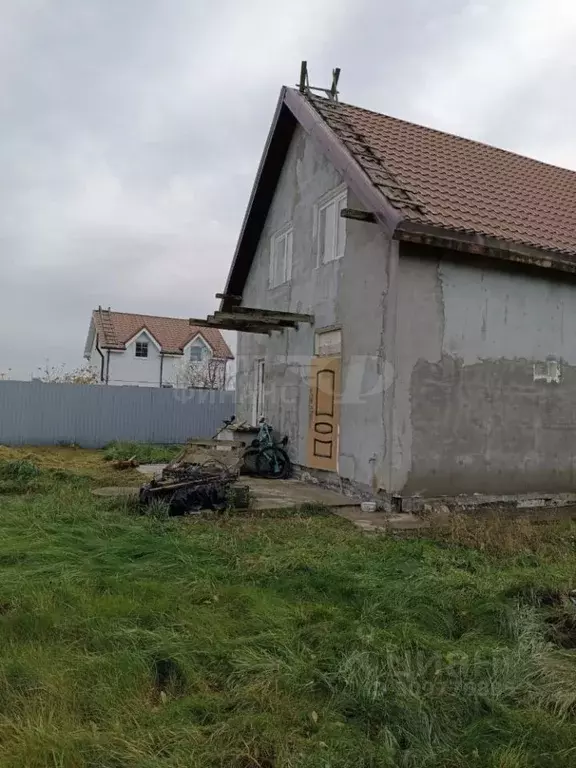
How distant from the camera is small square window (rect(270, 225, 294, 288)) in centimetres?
1204

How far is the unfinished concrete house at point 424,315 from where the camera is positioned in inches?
314

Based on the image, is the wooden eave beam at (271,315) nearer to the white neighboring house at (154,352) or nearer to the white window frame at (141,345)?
the white neighboring house at (154,352)

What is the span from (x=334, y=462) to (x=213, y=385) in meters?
26.7

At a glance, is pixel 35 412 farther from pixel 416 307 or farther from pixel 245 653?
pixel 245 653

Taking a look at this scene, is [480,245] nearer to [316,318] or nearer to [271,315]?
[316,318]

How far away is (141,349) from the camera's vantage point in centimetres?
3888

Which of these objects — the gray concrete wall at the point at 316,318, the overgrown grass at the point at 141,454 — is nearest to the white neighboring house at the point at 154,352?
the overgrown grass at the point at 141,454

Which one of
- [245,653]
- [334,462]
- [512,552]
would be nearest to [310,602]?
[245,653]

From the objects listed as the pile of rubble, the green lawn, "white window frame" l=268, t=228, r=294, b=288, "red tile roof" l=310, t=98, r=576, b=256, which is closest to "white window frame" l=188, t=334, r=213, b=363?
"white window frame" l=268, t=228, r=294, b=288

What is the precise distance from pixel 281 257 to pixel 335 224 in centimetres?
258

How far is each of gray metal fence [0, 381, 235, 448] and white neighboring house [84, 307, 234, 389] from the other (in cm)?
1615

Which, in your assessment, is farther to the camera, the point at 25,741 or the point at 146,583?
the point at 146,583

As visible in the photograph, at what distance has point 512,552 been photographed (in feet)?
18.9

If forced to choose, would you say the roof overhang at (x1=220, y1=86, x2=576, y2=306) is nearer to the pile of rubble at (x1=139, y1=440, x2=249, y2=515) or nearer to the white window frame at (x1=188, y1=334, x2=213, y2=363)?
the pile of rubble at (x1=139, y1=440, x2=249, y2=515)
